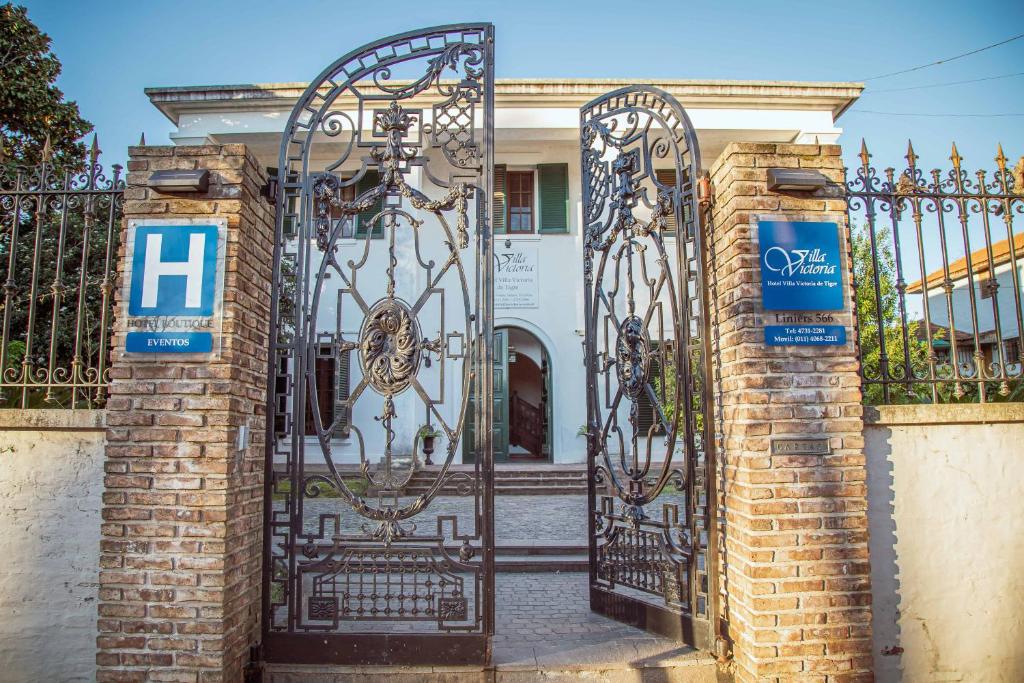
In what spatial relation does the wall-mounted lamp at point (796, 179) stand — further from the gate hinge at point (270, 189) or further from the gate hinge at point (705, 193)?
the gate hinge at point (270, 189)

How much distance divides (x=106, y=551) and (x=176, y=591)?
1.41 ft

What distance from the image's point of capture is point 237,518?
11.1ft

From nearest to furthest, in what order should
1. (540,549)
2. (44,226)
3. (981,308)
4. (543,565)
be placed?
(44,226) → (543,565) → (540,549) → (981,308)

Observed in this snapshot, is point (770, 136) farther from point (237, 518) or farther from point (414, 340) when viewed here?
point (237, 518)

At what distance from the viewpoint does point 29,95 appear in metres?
8.27

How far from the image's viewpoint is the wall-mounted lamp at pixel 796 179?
3355 mm

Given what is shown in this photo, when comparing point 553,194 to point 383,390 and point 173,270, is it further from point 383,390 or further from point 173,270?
point 173,270

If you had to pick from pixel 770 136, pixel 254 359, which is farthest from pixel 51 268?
pixel 770 136

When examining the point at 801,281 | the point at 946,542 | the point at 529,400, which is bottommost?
the point at 946,542

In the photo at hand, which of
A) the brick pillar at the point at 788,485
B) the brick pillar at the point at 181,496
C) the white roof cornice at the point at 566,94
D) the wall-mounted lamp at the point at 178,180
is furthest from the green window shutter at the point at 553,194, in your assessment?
the wall-mounted lamp at the point at 178,180

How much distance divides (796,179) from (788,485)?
1.62 meters

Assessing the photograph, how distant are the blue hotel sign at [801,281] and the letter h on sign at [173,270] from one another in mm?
3031

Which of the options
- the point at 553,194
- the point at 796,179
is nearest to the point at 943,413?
the point at 796,179

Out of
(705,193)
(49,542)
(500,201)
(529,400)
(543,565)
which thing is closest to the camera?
(49,542)
